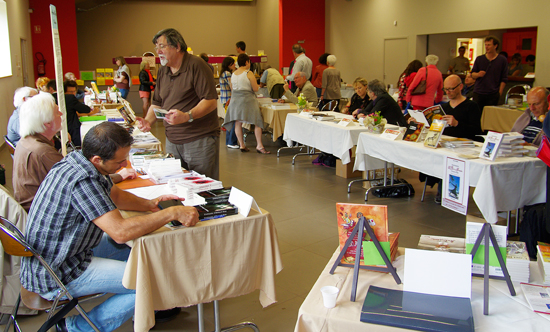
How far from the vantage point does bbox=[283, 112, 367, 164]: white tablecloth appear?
5004 mm

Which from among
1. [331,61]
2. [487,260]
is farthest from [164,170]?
[331,61]

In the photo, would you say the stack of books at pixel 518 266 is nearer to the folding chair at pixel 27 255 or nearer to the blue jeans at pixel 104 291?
the blue jeans at pixel 104 291

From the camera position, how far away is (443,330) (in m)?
1.26

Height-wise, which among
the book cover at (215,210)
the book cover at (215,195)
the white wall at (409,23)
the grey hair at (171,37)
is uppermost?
the white wall at (409,23)

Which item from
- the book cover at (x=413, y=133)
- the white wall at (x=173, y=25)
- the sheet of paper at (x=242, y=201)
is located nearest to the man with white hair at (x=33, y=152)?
the sheet of paper at (x=242, y=201)

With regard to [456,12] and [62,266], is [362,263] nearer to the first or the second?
[62,266]

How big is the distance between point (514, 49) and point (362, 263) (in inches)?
433

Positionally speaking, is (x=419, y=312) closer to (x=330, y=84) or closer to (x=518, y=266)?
(x=518, y=266)

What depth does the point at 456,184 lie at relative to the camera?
341 centimetres

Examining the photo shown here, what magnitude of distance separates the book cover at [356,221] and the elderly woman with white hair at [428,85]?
577cm

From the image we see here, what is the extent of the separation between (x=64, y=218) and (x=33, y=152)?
2.64 ft

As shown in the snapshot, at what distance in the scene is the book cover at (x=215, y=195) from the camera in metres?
2.21

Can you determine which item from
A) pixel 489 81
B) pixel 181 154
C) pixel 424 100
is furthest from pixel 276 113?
pixel 181 154

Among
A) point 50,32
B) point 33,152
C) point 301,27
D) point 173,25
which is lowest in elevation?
point 33,152
